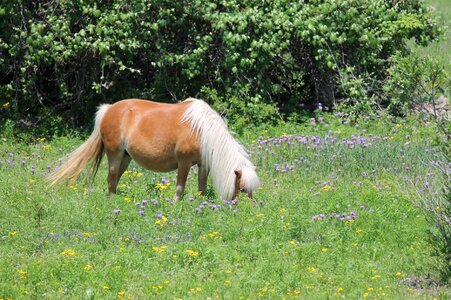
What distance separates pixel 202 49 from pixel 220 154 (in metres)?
4.64

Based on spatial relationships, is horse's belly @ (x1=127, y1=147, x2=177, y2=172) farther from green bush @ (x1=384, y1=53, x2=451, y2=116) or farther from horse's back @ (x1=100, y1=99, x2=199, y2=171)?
green bush @ (x1=384, y1=53, x2=451, y2=116)

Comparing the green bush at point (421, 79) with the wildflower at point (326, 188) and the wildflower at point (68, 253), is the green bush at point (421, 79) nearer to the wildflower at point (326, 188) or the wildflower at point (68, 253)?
the wildflower at point (326, 188)

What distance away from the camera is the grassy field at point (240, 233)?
7.67 m

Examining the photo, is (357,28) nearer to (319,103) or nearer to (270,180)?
(319,103)

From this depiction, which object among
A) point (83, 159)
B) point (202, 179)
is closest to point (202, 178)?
point (202, 179)

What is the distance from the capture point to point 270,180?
11.3m

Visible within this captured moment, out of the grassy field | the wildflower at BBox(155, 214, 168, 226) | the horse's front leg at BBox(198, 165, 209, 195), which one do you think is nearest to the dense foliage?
the grassy field

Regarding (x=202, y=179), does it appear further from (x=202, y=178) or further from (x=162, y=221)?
(x=162, y=221)

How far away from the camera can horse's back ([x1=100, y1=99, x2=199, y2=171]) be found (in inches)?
405

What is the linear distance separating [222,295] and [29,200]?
3.36 m

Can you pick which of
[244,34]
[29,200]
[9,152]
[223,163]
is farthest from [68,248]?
[244,34]

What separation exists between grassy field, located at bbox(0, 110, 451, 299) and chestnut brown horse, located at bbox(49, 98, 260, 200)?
0.24 metres

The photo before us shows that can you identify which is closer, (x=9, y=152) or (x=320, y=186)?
(x=320, y=186)

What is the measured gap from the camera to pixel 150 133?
10.5 meters
